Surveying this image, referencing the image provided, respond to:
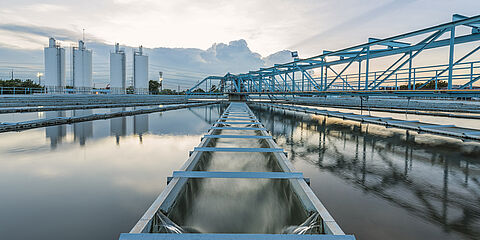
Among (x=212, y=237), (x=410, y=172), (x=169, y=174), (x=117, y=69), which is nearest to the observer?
(x=212, y=237)

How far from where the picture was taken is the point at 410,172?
3.30 metres

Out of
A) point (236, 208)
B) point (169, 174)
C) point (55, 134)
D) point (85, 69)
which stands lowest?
point (236, 208)

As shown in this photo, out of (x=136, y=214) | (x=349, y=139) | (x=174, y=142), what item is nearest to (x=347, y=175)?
(x=136, y=214)

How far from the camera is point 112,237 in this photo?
1.74m

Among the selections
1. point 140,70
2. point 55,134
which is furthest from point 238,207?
point 140,70

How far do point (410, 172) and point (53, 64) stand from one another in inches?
1712

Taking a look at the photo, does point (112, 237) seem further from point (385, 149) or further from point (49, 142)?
point (385, 149)

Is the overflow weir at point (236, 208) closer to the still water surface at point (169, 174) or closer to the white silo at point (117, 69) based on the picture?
the still water surface at point (169, 174)

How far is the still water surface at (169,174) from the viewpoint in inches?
74.9

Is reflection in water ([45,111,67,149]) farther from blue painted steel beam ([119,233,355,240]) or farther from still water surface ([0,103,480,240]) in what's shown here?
blue painted steel beam ([119,233,355,240])

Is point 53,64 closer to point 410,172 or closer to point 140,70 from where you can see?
point 140,70

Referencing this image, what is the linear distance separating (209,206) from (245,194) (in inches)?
18.2

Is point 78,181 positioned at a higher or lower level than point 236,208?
higher

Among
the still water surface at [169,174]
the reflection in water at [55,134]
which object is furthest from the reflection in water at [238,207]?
the reflection in water at [55,134]
